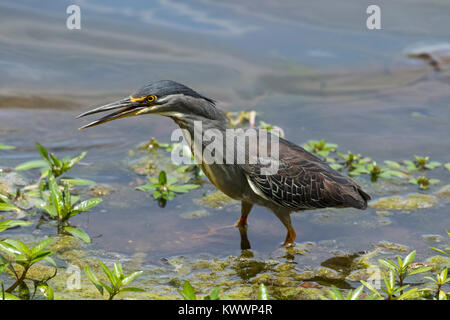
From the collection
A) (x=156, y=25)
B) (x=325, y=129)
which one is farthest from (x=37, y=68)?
(x=325, y=129)

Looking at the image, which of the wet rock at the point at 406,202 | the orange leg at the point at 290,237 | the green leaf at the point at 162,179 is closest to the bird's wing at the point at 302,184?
the orange leg at the point at 290,237

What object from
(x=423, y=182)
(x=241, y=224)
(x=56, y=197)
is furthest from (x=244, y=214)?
(x=423, y=182)

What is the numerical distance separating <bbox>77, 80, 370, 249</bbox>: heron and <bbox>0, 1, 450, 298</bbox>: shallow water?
1.18 feet

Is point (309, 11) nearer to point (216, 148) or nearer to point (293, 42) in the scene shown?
point (293, 42)

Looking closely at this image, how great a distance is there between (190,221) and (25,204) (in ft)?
4.64

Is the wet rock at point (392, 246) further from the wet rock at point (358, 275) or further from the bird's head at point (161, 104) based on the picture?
the bird's head at point (161, 104)

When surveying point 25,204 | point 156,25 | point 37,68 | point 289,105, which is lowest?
point 25,204

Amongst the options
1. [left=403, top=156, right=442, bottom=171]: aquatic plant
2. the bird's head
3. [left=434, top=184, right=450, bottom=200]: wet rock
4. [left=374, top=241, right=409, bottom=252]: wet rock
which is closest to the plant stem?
the bird's head

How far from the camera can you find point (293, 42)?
910 centimetres

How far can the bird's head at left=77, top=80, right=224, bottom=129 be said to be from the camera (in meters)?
4.45

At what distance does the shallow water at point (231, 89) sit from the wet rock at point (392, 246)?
3.0 inches

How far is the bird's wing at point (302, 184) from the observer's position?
484cm

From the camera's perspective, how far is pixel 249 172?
4805mm

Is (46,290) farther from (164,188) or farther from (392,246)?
(392,246)
